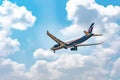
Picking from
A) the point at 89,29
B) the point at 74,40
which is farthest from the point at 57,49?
the point at 89,29

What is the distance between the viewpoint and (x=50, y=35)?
6156 inches

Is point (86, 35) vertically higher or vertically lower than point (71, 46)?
higher

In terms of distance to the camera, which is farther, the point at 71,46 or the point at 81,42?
the point at 81,42

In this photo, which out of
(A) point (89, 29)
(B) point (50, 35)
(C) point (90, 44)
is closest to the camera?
(B) point (50, 35)

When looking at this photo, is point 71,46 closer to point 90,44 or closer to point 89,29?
point 90,44

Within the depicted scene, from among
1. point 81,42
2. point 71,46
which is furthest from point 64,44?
point 81,42

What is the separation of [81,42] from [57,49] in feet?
77.3

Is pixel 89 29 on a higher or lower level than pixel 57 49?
higher

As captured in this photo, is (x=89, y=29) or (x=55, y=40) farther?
(x=89, y=29)

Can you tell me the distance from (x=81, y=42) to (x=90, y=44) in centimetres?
851

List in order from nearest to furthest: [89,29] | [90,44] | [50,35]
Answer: [50,35] < [90,44] < [89,29]

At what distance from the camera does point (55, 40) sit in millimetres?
160875

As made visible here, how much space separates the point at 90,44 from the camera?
169750 millimetres

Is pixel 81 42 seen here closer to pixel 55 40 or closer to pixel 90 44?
pixel 90 44
